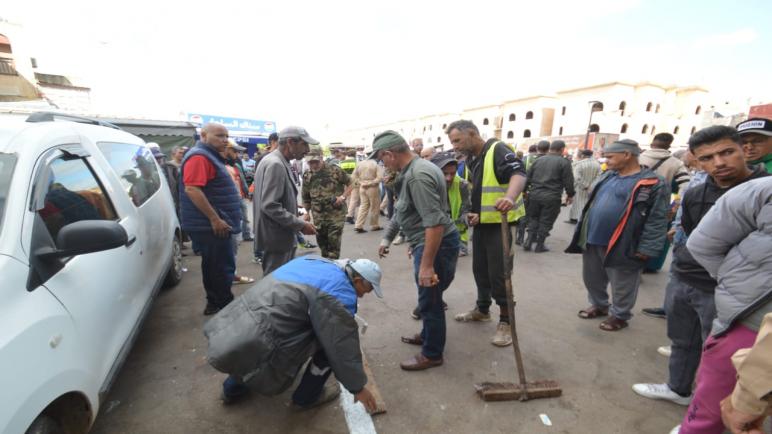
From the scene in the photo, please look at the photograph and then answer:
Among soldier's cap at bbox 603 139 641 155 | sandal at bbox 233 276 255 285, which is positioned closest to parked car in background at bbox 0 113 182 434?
sandal at bbox 233 276 255 285

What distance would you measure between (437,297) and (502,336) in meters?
0.98

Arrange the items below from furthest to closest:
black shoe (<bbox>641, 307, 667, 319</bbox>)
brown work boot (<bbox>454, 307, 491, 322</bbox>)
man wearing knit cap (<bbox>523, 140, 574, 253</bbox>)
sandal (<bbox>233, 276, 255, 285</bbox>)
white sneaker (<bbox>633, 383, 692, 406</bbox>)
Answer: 1. man wearing knit cap (<bbox>523, 140, 574, 253</bbox>)
2. sandal (<bbox>233, 276, 255, 285</bbox>)
3. black shoe (<bbox>641, 307, 667, 319</bbox>)
4. brown work boot (<bbox>454, 307, 491, 322</bbox>)
5. white sneaker (<bbox>633, 383, 692, 406</bbox>)

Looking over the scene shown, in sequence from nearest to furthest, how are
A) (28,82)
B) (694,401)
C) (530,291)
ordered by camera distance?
(694,401), (530,291), (28,82)

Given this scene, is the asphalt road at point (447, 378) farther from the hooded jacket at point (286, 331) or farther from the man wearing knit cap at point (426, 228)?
the hooded jacket at point (286, 331)

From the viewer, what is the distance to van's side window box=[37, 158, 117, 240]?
5.82ft

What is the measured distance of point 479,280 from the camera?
3281 mm

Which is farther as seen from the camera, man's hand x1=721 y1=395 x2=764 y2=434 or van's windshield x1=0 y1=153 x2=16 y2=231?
van's windshield x1=0 y1=153 x2=16 y2=231

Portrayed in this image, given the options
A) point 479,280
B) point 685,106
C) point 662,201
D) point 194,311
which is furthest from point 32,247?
point 685,106

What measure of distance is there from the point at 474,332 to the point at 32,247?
10.6 feet

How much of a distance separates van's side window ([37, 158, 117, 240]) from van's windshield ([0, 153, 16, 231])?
0.45ft

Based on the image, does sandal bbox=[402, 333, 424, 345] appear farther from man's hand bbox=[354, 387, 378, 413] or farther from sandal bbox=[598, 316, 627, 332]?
sandal bbox=[598, 316, 627, 332]

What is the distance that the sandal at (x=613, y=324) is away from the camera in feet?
10.7

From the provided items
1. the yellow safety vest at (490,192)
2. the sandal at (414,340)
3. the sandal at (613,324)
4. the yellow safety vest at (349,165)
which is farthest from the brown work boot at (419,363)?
the yellow safety vest at (349,165)

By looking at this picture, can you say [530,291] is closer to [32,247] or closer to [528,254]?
[528,254]
